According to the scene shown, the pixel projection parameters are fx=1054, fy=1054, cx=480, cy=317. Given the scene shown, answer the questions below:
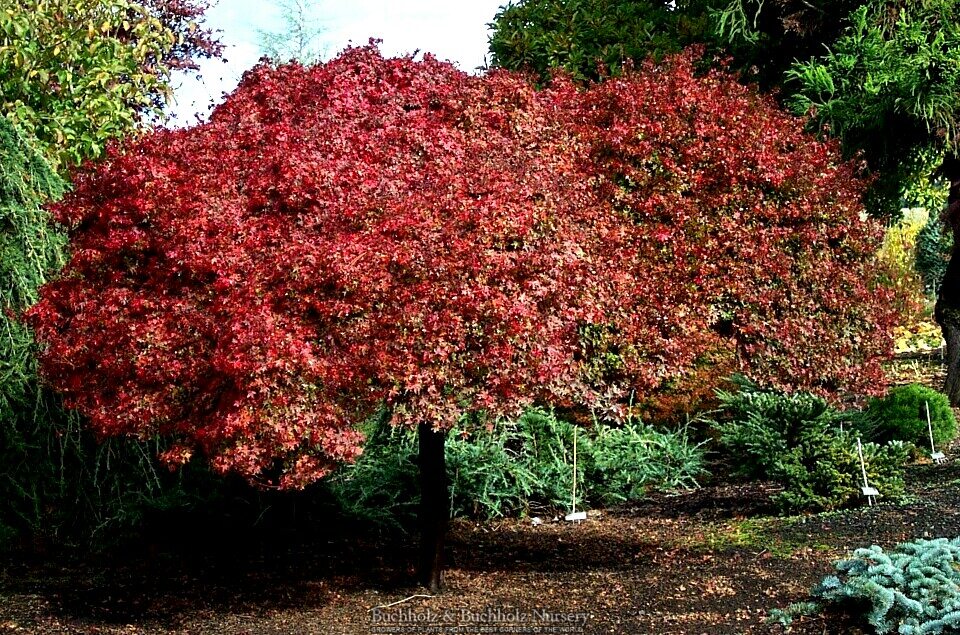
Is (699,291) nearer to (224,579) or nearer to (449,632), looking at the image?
(449,632)

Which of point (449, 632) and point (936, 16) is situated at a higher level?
point (936, 16)

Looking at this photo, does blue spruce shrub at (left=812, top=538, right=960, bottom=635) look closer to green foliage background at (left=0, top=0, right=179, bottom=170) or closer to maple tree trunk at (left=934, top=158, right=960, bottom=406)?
green foliage background at (left=0, top=0, right=179, bottom=170)

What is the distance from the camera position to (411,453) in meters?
9.33

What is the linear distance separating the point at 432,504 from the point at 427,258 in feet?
6.55

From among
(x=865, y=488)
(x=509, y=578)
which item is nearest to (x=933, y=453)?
(x=865, y=488)

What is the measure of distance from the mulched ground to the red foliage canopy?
120cm

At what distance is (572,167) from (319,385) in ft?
6.58

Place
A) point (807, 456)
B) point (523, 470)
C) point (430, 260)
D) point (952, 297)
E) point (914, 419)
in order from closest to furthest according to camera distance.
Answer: point (430, 260), point (807, 456), point (523, 470), point (914, 419), point (952, 297)

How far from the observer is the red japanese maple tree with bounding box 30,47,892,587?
4.96 metres

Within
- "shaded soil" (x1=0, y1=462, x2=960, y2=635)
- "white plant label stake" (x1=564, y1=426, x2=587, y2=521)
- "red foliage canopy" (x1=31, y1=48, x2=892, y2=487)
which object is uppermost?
"red foliage canopy" (x1=31, y1=48, x2=892, y2=487)

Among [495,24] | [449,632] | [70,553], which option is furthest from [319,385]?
[495,24]

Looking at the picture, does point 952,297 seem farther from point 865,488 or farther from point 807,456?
point 865,488

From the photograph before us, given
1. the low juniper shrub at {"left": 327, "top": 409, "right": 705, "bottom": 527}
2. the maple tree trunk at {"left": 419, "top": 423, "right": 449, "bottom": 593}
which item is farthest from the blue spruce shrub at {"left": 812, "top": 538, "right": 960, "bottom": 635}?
the low juniper shrub at {"left": 327, "top": 409, "right": 705, "bottom": 527}

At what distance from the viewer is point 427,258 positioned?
498 cm
